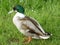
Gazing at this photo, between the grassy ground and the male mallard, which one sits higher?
the male mallard

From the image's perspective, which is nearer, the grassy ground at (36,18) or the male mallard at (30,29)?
the male mallard at (30,29)

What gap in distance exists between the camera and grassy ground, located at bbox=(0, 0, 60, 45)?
24.6 feet

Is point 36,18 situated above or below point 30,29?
below

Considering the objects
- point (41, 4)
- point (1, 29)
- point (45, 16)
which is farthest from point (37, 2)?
point (1, 29)

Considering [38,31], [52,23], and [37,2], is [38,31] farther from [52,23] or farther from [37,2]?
[37,2]

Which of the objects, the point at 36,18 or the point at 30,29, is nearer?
the point at 30,29

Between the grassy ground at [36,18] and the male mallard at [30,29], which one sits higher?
the male mallard at [30,29]

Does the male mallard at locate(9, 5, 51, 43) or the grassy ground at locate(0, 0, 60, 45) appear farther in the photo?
the grassy ground at locate(0, 0, 60, 45)

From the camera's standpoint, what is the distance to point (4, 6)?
9.00m

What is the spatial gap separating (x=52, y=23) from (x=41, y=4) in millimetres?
1160

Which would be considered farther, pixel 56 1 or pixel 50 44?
pixel 56 1

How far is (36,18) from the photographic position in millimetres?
8391

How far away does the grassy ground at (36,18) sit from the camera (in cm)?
751

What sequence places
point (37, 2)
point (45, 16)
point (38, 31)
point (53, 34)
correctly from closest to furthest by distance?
point (38, 31), point (53, 34), point (45, 16), point (37, 2)
